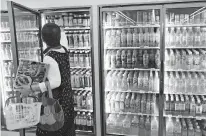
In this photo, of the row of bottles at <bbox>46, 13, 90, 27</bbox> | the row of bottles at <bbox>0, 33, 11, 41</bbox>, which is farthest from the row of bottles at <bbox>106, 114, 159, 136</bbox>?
the row of bottles at <bbox>0, 33, 11, 41</bbox>

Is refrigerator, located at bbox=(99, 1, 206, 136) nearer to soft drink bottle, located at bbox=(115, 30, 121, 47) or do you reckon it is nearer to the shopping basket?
soft drink bottle, located at bbox=(115, 30, 121, 47)

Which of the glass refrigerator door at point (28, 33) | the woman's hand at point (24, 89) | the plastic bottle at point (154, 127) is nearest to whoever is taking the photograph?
the woman's hand at point (24, 89)

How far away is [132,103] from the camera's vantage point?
328 cm

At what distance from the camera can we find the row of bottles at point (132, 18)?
3113 millimetres

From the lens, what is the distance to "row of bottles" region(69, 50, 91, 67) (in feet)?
11.1

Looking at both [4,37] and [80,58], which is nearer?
[80,58]

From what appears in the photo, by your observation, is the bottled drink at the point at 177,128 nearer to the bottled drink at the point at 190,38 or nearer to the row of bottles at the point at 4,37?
the bottled drink at the point at 190,38

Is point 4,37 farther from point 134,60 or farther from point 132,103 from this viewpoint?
point 132,103

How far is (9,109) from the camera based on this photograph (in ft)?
6.53

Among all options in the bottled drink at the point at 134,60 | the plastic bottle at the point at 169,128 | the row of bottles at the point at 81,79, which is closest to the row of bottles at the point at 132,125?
the plastic bottle at the point at 169,128

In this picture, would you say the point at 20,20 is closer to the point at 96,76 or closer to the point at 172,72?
the point at 96,76

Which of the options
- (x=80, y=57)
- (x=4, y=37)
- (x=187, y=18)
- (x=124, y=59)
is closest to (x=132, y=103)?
(x=124, y=59)

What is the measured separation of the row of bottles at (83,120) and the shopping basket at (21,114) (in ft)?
4.97

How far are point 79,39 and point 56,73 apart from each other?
1.52 m
